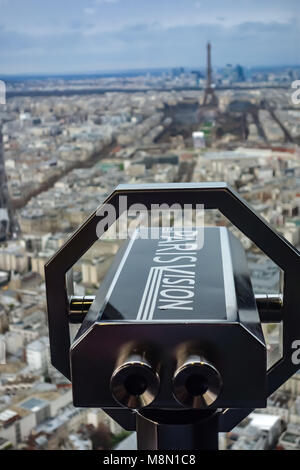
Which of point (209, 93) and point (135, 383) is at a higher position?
point (209, 93)

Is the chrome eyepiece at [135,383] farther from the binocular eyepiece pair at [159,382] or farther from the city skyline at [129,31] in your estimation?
the city skyline at [129,31]

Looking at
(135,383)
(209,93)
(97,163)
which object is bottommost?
(97,163)

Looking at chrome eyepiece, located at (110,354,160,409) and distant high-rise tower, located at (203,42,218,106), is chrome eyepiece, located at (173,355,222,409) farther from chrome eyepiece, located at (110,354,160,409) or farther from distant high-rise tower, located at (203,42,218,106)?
distant high-rise tower, located at (203,42,218,106)

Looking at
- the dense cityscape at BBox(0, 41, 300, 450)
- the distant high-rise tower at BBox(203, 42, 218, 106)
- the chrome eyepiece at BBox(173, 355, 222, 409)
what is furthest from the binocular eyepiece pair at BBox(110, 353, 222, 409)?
the distant high-rise tower at BBox(203, 42, 218, 106)

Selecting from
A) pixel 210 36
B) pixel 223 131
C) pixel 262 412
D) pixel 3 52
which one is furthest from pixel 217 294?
pixel 223 131

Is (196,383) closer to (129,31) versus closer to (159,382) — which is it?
(159,382)

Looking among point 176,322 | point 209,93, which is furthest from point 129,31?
point 176,322
